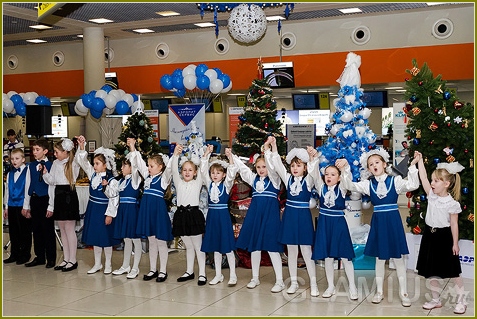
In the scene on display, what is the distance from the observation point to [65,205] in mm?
7320

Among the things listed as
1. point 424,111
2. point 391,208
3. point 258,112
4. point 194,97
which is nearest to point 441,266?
point 391,208

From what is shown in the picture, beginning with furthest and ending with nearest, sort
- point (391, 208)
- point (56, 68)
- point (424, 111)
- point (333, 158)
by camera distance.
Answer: point (56, 68)
point (333, 158)
point (424, 111)
point (391, 208)

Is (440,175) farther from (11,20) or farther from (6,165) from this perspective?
(11,20)

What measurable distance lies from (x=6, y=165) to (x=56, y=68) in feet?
18.3

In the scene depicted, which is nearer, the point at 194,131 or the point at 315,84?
the point at 194,131

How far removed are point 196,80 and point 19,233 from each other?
3.86 meters

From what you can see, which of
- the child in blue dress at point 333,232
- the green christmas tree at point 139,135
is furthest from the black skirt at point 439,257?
the green christmas tree at point 139,135

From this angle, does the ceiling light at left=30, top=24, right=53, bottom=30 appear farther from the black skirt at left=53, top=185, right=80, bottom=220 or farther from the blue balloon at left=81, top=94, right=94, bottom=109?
the black skirt at left=53, top=185, right=80, bottom=220

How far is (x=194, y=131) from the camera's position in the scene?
26.9 ft

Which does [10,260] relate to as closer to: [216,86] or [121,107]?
[121,107]

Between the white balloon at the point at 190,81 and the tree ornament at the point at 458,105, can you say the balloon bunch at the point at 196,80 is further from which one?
the tree ornament at the point at 458,105

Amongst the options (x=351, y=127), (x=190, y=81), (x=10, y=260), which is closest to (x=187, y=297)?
(x=351, y=127)

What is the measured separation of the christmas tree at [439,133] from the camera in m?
6.50

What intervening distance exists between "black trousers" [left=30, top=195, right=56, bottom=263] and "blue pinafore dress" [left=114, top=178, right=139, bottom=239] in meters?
1.01
